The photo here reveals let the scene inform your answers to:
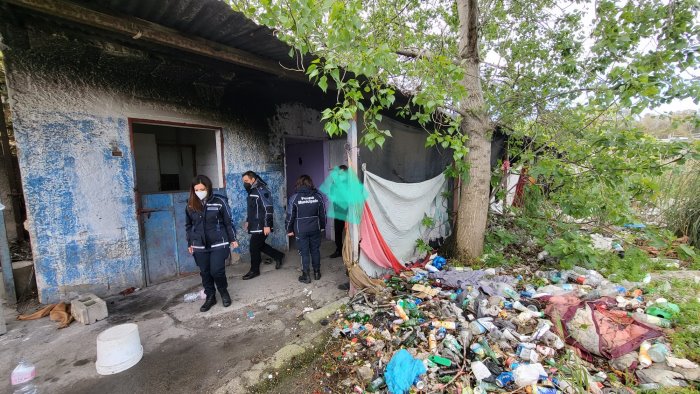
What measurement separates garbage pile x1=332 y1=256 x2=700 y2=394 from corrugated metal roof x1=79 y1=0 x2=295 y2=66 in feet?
9.78

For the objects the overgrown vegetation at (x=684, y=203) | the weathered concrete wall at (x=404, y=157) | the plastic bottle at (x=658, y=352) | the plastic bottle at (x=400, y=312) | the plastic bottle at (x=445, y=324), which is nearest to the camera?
the plastic bottle at (x=658, y=352)

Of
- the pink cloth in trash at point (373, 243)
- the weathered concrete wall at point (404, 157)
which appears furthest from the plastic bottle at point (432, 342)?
the weathered concrete wall at point (404, 157)

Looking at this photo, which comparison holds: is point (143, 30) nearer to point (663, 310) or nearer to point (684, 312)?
point (663, 310)

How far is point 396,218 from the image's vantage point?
4137 millimetres

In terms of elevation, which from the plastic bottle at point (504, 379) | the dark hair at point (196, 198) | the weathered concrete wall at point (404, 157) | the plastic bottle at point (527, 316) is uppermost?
the weathered concrete wall at point (404, 157)

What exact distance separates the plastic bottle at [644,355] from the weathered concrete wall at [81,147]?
5.43 meters

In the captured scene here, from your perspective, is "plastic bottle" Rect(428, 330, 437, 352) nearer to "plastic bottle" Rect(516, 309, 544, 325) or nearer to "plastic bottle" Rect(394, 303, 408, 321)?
"plastic bottle" Rect(394, 303, 408, 321)

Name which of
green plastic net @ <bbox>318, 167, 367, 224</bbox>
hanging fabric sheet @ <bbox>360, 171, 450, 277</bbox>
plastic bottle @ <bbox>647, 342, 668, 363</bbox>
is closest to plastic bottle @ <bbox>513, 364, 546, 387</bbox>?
plastic bottle @ <bbox>647, 342, 668, 363</bbox>

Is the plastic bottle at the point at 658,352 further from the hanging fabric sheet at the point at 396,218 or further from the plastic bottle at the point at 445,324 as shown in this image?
the hanging fabric sheet at the point at 396,218

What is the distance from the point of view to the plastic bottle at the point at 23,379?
7.06ft

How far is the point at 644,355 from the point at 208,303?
13.9ft

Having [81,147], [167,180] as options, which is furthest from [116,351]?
[167,180]

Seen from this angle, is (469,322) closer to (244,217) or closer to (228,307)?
(228,307)

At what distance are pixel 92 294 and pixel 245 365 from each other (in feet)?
7.77
